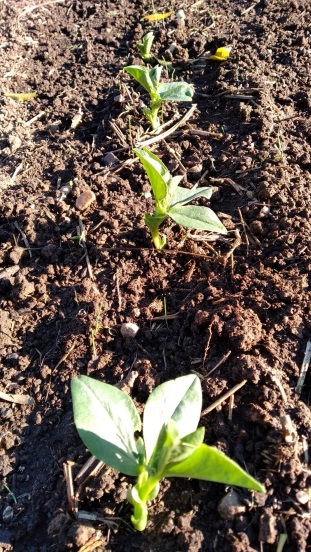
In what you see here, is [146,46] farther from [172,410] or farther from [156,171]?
[172,410]

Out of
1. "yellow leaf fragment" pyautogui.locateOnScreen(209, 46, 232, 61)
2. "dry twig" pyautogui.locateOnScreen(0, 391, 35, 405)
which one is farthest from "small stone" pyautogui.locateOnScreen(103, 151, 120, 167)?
"dry twig" pyautogui.locateOnScreen(0, 391, 35, 405)

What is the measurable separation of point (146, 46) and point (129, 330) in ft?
6.13

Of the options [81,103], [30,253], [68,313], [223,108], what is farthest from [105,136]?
[68,313]

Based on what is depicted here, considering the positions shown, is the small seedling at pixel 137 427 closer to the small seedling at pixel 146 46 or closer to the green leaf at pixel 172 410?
the green leaf at pixel 172 410

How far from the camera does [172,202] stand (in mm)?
2184

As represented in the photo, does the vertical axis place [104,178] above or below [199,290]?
above

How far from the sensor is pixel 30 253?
2.38 m

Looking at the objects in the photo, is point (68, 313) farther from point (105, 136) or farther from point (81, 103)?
point (81, 103)

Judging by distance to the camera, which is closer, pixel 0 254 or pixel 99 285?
pixel 99 285

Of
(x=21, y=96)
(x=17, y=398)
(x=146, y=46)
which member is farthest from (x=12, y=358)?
(x=146, y=46)

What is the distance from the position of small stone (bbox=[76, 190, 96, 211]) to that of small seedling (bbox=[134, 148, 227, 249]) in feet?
1.40

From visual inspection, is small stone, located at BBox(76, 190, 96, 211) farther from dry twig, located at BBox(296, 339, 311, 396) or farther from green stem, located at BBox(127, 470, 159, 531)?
green stem, located at BBox(127, 470, 159, 531)

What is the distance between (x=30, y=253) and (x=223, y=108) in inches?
54.3

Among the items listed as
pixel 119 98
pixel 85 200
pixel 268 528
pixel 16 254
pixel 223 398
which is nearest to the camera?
pixel 268 528
